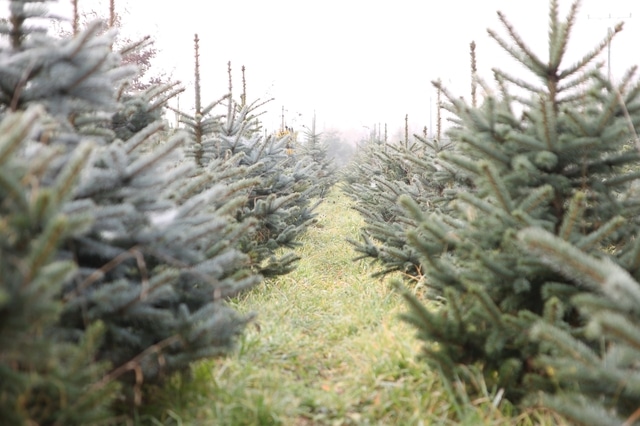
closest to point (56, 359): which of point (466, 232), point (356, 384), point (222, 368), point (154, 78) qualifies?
point (222, 368)

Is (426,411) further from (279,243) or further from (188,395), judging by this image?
(279,243)

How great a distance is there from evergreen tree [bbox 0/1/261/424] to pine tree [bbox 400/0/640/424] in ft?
3.68

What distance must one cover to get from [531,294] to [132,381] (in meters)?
2.16

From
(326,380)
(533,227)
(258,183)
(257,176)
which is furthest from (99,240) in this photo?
(258,183)

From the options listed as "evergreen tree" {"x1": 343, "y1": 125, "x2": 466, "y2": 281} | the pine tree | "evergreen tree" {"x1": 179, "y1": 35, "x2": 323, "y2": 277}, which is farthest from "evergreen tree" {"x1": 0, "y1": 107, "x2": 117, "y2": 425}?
"evergreen tree" {"x1": 343, "y1": 125, "x2": 466, "y2": 281}

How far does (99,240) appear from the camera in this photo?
2.19 m

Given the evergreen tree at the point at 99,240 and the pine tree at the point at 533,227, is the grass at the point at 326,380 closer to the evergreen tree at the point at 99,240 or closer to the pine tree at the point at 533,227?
the pine tree at the point at 533,227

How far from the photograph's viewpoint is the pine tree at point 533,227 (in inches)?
92.0

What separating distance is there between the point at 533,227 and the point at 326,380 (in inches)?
60.9

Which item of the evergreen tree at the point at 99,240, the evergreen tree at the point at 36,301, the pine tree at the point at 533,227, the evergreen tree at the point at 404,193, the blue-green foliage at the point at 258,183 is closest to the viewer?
the evergreen tree at the point at 36,301

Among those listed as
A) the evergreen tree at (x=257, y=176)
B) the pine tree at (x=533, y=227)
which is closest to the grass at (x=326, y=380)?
the pine tree at (x=533, y=227)

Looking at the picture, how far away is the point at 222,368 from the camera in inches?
110

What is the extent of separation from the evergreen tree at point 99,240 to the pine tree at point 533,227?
1.12m

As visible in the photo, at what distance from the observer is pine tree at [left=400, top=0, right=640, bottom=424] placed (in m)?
2.34
